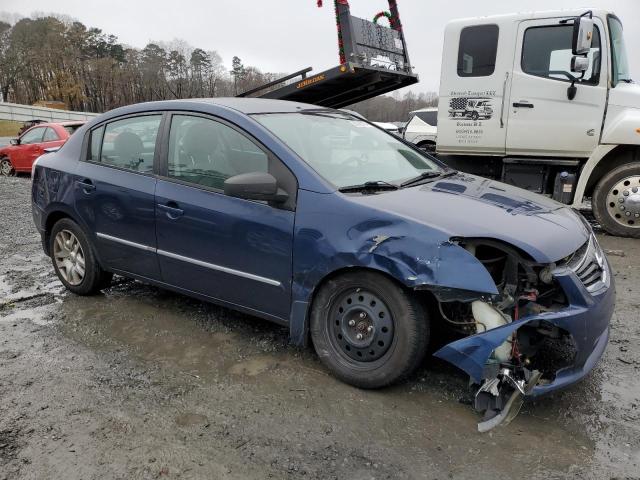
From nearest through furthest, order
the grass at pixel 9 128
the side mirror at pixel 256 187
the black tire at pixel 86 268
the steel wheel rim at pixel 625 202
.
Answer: the side mirror at pixel 256 187 < the black tire at pixel 86 268 < the steel wheel rim at pixel 625 202 < the grass at pixel 9 128

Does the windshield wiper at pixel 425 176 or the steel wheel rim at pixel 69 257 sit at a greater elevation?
the windshield wiper at pixel 425 176

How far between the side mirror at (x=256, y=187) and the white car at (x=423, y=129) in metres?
7.54

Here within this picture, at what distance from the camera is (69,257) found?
14.9 feet

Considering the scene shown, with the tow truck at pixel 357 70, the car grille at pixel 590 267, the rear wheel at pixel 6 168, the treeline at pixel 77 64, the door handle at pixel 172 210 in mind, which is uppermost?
the treeline at pixel 77 64

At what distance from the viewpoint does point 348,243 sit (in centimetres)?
284

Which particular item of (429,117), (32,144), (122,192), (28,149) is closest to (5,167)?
(28,149)

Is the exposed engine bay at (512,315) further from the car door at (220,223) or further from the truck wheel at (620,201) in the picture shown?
the truck wheel at (620,201)

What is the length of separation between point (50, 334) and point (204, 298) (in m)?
1.21

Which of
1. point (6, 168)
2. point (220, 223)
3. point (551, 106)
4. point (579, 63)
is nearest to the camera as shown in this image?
point (220, 223)

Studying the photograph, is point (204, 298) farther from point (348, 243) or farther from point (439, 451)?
point (439, 451)

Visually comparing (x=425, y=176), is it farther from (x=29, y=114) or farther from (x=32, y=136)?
(x=29, y=114)

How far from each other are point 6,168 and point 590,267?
15135 millimetres

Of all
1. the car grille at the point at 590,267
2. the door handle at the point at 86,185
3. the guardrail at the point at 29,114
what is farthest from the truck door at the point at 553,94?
the guardrail at the point at 29,114

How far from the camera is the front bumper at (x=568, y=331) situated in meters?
2.49
